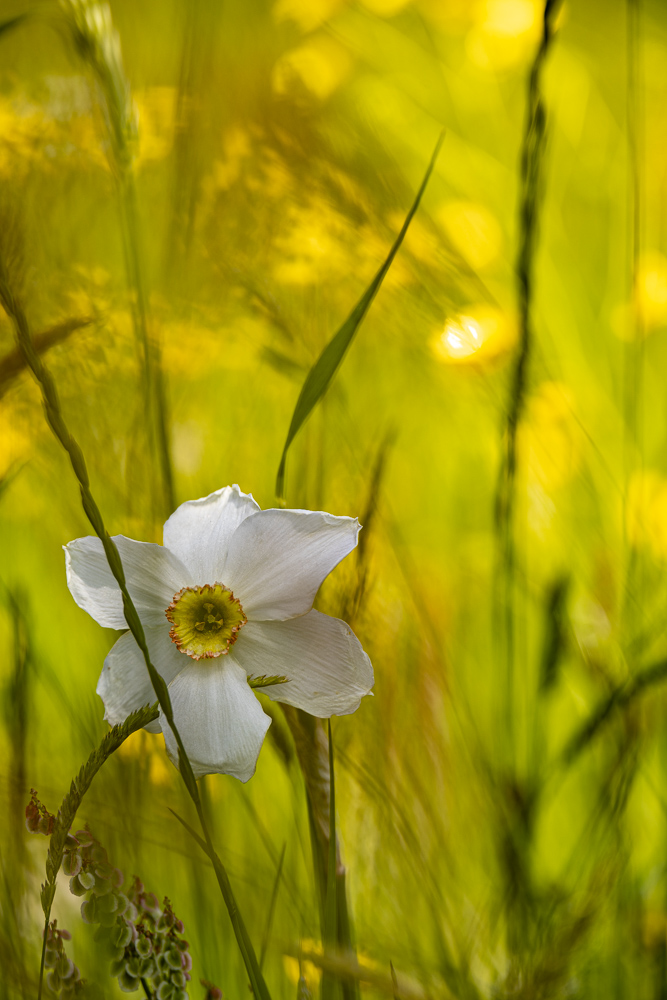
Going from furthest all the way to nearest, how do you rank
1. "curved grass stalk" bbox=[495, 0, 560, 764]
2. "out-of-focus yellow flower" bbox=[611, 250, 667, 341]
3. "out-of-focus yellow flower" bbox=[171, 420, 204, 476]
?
1. "out-of-focus yellow flower" bbox=[611, 250, 667, 341]
2. "out-of-focus yellow flower" bbox=[171, 420, 204, 476]
3. "curved grass stalk" bbox=[495, 0, 560, 764]

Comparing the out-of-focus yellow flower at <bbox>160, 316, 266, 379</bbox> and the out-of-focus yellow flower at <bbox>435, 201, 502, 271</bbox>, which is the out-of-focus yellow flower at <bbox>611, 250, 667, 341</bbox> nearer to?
the out-of-focus yellow flower at <bbox>435, 201, 502, 271</bbox>

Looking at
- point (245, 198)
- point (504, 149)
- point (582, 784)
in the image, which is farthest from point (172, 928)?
point (504, 149)

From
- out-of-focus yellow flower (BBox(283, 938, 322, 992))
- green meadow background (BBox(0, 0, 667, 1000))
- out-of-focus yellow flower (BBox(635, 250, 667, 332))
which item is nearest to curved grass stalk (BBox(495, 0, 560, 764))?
green meadow background (BBox(0, 0, 667, 1000))

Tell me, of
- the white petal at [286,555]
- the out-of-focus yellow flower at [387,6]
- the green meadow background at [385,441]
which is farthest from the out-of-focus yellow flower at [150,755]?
the out-of-focus yellow flower at [387,6]

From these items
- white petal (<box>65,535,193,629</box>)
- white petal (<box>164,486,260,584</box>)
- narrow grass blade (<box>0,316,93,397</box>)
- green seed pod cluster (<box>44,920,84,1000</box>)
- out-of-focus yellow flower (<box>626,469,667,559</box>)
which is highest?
narrow grass blade (<box>0,316,93,397</box>)

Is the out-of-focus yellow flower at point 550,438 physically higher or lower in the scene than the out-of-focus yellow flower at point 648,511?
higher

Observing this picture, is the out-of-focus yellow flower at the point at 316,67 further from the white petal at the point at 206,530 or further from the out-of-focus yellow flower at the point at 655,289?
the white petal at the point at 206,530
